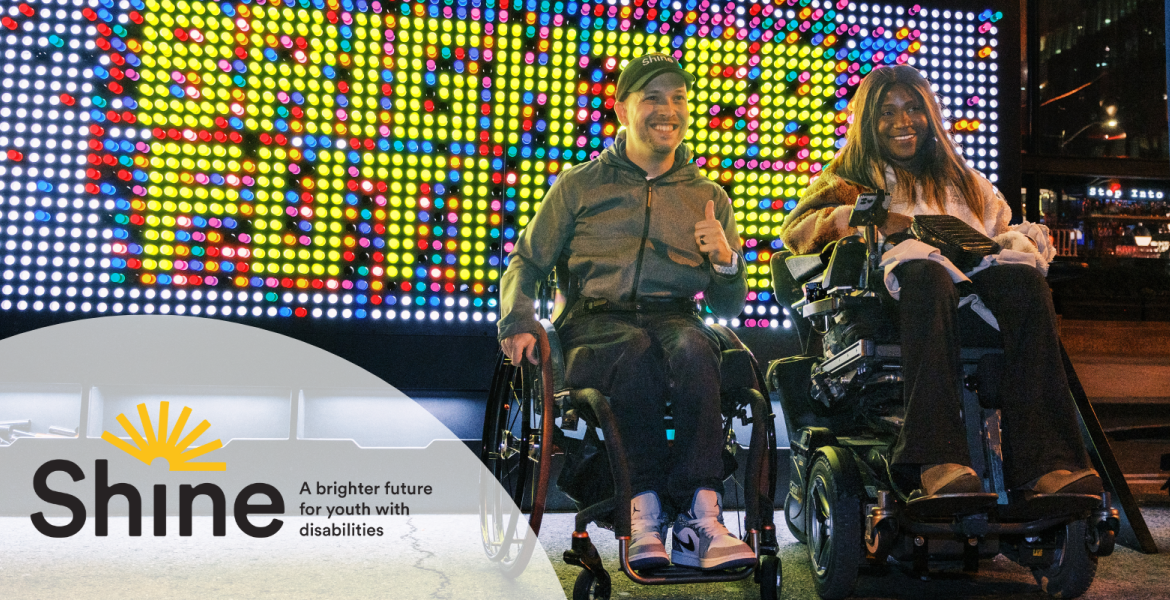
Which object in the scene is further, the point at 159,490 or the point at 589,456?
the point at 159,490

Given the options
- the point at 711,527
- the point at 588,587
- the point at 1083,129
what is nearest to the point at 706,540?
the point at 711,527

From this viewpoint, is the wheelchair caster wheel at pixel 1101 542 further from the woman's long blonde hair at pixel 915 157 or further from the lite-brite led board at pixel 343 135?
the lite-brite led board at pixel 343 135

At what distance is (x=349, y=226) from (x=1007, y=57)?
123 inches

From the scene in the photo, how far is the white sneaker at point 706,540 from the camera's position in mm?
1815

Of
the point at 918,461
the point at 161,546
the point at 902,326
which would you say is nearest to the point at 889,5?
the point at 902,326

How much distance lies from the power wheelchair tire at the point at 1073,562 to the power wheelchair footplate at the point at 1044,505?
106 millimetres

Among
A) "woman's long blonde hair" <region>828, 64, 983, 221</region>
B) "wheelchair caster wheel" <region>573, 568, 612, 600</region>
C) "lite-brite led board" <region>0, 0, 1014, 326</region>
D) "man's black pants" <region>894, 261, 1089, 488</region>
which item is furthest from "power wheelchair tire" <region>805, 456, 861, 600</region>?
"lite-brite led board" <region>0, 0, 1014, 326</region>

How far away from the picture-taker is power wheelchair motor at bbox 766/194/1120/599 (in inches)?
75.0

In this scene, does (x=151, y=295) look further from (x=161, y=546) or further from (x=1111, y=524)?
(x=1111, y=524)

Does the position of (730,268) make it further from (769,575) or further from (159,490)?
(159,490)

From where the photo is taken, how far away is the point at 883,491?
1947 mm

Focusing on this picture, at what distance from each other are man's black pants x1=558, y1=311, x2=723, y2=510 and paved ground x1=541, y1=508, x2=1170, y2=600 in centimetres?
37

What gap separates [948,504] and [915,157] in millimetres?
1102

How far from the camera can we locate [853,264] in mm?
2121
